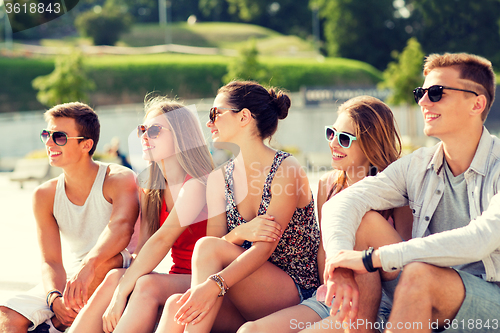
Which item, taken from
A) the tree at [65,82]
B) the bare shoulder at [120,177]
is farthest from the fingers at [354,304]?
the tree at [65,82]

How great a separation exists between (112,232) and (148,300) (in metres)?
0.61

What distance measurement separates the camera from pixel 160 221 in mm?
3125

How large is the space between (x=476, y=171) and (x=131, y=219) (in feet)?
6.91

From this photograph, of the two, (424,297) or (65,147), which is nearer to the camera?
(424,297)

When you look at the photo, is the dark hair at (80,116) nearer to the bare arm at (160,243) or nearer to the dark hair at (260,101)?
the bare arm at (160,243)

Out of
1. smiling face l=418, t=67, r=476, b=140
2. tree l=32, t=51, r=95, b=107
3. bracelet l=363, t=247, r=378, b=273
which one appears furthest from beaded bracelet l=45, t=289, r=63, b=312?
tree l=32, t=51, r=95, b=107

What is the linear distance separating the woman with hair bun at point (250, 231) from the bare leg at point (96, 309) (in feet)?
1.61

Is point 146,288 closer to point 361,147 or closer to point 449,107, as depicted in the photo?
point 361,147

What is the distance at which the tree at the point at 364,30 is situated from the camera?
48.6 m

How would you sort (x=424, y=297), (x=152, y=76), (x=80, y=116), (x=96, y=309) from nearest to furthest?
(x=424, y=297) < (x=96, y=309) < (x=80, y=116) < (x=152, y=76)

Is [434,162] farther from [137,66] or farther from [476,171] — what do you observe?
[137,66]

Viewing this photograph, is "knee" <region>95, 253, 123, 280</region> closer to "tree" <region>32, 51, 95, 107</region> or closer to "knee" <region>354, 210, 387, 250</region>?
"knee" <region>354, 210, 387, 250</region>

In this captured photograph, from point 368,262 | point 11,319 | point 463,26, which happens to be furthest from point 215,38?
point 368,262

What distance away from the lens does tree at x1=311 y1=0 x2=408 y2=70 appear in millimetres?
48594
